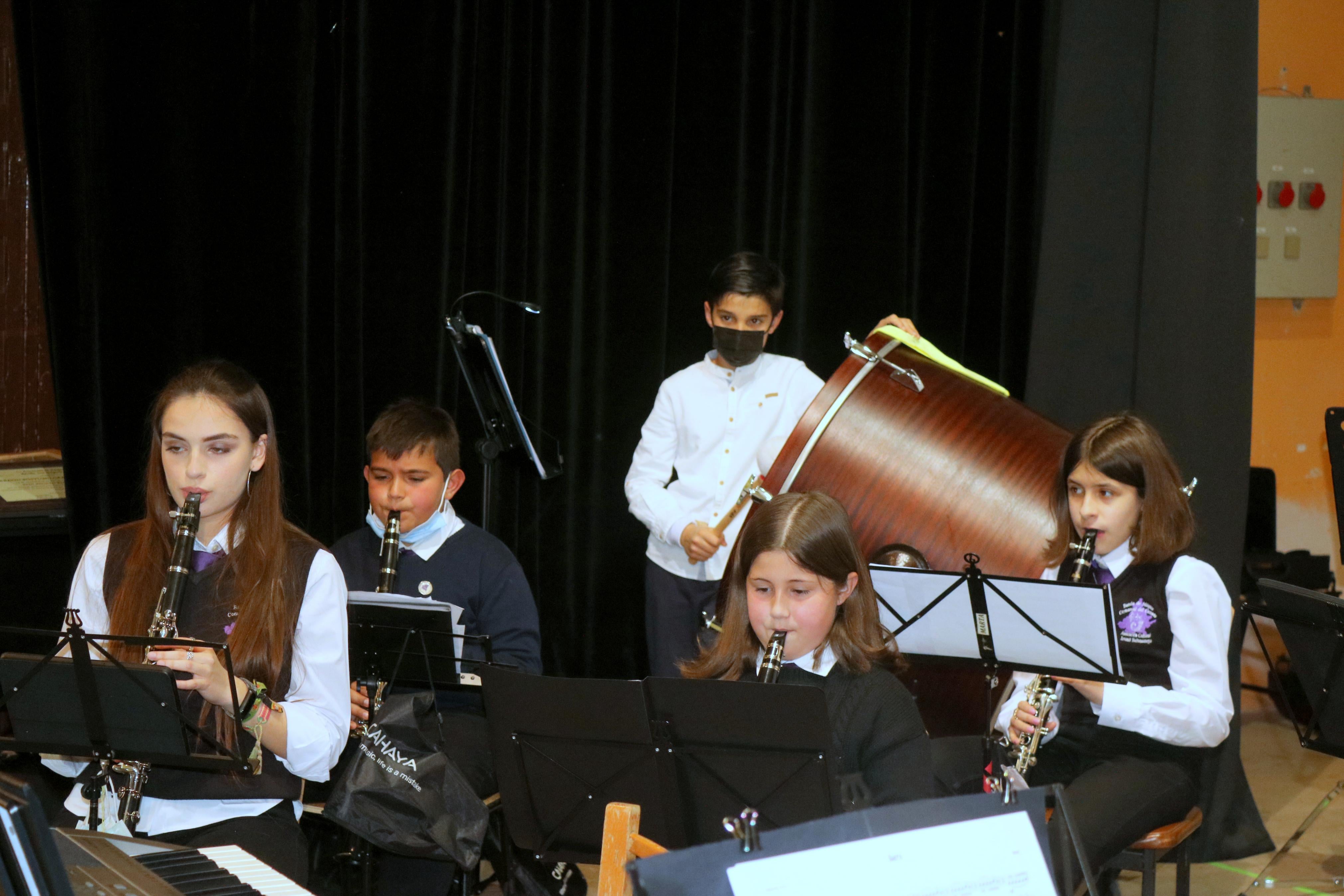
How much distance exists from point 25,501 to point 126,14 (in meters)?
1.38

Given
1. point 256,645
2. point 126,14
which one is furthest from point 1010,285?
point 256,645

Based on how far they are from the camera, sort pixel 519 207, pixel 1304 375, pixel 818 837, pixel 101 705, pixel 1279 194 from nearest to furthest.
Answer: pixel 818 837
pixel 101 705
pixel 519 207
pixel 1279 194
pixel 1304 375

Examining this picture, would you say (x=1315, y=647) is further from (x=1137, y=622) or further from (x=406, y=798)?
(x=406, y=798)

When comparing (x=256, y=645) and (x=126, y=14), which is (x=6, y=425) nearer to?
(x=126, y=14)

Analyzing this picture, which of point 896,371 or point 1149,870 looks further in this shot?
point 896,371

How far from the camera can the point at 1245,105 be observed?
357 centimetres

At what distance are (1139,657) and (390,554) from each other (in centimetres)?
164

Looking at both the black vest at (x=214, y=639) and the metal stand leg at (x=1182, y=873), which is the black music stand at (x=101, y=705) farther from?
the metal stand leg at (x=1182, y=873)

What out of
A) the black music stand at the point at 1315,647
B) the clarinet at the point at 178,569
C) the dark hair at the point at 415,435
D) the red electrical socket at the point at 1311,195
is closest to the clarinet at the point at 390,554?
the dark hair at the point at 415,435

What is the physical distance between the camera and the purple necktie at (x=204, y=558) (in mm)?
2166

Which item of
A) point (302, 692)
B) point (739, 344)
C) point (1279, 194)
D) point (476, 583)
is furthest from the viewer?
point (1279, 194)

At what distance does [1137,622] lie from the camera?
2.64 m

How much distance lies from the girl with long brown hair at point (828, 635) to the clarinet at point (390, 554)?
3.01 feet

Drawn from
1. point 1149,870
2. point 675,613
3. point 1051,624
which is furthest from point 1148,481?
point 675,613
